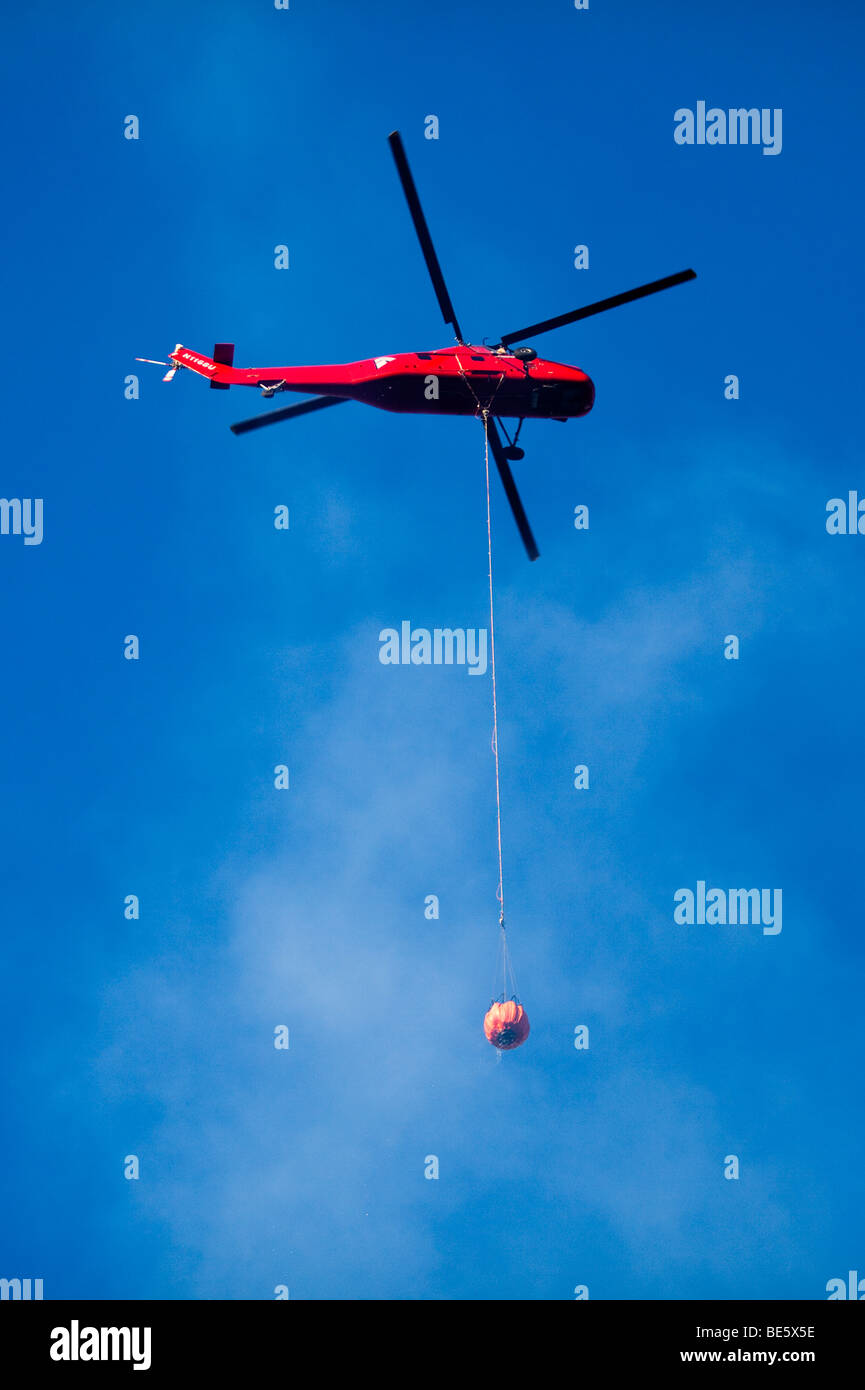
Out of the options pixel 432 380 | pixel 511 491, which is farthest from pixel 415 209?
pixel 511 491

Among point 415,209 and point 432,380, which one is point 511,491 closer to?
point 432,380

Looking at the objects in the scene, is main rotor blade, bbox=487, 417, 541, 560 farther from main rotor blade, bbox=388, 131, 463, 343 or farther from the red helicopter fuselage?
main rotor blade, bbox=388, 131, 463, 343

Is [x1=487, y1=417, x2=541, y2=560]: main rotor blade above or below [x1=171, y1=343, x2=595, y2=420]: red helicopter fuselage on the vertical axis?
below

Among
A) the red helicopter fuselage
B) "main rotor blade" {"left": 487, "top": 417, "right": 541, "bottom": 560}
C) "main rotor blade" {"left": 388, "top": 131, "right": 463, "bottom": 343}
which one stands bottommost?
"main rotor blade" {"left": 487, "top": 417, "right": 541, "bottom": 560}
